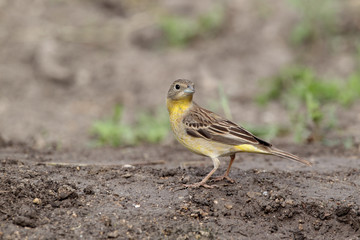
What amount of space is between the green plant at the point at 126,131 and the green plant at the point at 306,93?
2.51 m

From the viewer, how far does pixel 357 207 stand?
623 cm

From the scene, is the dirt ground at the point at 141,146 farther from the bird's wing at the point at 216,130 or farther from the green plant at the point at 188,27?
the bird's wing at the point at 216,130

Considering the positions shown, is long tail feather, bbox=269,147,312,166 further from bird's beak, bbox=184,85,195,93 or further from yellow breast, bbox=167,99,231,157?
bird's beak, bbox=184,85,195,93

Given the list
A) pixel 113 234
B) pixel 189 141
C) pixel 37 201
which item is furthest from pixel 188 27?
pixel 113 234

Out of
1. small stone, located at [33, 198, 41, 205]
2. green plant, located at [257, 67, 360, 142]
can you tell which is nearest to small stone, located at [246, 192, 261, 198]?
small stone, located at [33, 198, 41, 205]

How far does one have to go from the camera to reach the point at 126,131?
34.6ft

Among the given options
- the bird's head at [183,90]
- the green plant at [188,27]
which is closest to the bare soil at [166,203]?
the bird's head at [183,90]

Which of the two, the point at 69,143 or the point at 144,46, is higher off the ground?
the point at 144,46

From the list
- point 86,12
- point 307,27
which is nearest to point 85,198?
point 307,27

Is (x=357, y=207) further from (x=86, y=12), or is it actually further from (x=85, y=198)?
(x=86, y=12)

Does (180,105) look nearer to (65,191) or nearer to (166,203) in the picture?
(166,203)

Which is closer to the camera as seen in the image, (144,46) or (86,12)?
(144,46)

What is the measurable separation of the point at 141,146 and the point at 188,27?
19.5 ft

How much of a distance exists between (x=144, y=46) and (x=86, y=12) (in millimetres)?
2372
